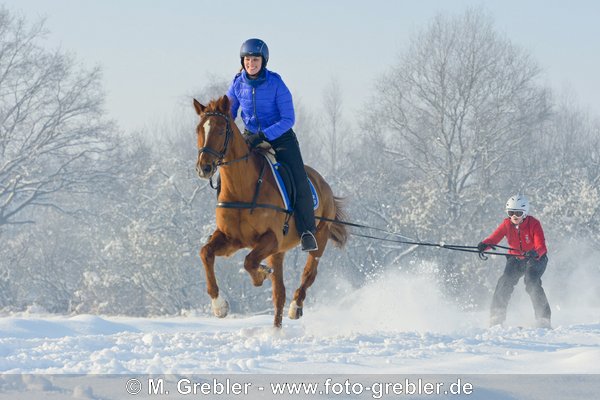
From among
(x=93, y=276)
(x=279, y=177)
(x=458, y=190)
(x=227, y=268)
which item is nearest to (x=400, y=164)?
(x=458, y=190)

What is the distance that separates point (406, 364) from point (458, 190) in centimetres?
3333

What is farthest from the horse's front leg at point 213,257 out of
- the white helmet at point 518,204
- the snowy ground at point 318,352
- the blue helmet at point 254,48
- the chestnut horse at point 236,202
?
the white helmet at point 518,204

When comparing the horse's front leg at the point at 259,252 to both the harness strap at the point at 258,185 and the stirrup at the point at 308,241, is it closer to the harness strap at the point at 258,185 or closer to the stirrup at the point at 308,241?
the harness strap at the point at 258,185

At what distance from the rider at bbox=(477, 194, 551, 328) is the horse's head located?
5425 millimetres

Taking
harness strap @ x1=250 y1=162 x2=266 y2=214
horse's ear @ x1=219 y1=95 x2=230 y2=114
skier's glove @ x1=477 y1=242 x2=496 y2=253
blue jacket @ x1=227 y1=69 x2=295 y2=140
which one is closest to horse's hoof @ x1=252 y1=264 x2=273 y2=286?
harness strap @ x1=250 y1=162 x2=266 y2=214

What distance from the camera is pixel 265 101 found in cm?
1076

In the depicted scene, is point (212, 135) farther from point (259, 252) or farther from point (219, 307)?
point (219, 307)

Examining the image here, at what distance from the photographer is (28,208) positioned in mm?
56875

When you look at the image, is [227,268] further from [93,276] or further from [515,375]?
[515,375]

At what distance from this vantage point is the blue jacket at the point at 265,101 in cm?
1070

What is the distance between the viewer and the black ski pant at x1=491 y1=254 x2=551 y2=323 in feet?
46.0

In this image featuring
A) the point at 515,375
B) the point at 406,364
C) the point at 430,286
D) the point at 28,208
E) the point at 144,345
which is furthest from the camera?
the point at 28,208

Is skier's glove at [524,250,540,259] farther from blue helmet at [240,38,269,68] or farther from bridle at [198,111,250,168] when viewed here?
bridle at [198,111,250,168]

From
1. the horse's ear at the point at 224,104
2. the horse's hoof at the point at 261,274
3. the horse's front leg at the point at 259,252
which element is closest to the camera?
the horse's ear at the point at 224,104
